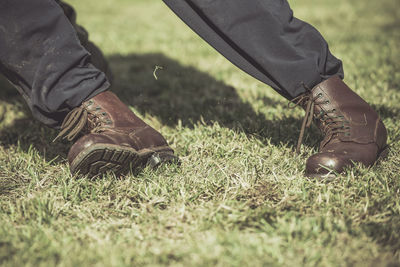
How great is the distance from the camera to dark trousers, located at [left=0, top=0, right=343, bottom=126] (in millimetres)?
1596

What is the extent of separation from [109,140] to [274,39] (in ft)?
3.03

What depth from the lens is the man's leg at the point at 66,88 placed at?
1.57 meters

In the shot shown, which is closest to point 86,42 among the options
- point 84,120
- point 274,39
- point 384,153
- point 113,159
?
point 84,120

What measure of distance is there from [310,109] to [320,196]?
1.56ft

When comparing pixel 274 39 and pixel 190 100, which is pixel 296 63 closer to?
pixel 274 39

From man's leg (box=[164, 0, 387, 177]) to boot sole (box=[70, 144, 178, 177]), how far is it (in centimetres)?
65

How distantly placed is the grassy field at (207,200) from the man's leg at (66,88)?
0.14 meters

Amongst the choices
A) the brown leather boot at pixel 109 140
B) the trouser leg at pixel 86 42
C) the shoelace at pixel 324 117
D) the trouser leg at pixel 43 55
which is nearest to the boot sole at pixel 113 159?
the brown leather boot at pixel 109 140

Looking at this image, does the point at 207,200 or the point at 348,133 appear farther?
the point at 348,133

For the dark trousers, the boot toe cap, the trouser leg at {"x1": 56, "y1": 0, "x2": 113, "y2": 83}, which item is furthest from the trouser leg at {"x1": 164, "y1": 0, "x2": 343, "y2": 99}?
the trouser leg at {"x1": 56, "y1": 0, "x2": 113, "y2": 83}

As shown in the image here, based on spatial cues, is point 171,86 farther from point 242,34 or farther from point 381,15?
point 381,15

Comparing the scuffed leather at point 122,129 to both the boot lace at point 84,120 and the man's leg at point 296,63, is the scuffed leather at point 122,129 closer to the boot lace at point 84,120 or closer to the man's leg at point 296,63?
the boot lace at point 84,120

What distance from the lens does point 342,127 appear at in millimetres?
1683

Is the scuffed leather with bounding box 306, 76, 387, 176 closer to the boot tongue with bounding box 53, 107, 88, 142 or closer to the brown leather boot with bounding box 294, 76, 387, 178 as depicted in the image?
the brown leather boot with bounding box 294, 76, 387, 178
